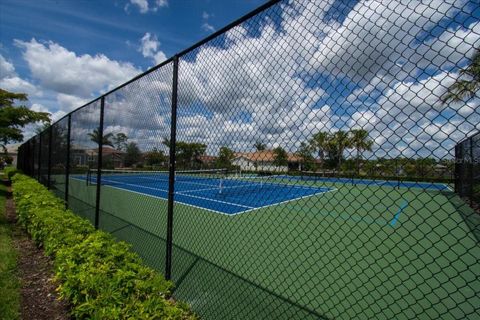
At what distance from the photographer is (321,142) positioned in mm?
2387

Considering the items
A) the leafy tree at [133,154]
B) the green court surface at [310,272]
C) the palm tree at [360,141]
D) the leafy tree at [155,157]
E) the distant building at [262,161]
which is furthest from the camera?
the leafy tree at [133,154]

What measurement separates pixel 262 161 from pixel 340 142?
115cm

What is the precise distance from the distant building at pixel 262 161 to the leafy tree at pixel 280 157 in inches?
1.3

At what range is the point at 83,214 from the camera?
850 centimetres

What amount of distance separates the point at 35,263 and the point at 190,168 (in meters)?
2.92

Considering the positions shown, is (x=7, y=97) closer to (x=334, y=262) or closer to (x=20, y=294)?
(x=20, y=294)

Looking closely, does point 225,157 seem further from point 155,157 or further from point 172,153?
point 155,157

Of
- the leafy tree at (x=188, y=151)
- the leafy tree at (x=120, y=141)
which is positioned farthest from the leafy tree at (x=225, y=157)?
the leafy tree at (x=120, y=141)

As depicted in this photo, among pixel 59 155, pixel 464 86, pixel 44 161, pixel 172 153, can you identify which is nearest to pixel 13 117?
pixel 44 161

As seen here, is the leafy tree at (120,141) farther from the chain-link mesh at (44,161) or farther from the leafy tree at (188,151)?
the chain-link mesh at (44,161)

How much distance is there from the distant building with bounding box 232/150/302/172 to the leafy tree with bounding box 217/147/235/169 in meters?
0.05

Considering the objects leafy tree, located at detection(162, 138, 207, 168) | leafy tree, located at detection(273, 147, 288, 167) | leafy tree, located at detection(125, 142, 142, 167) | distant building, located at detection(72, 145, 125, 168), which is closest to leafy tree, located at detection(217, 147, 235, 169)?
leafy tree, located at detection(162, 138, 207, 168)

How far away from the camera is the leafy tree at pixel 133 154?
5821mm

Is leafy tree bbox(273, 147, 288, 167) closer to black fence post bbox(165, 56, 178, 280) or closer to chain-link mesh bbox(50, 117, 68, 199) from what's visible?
black fence post bbox(165, 56, 178, 280)
